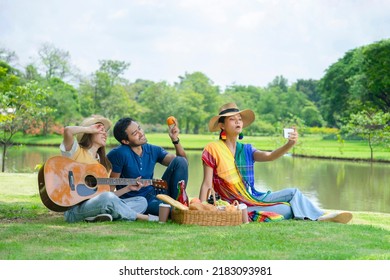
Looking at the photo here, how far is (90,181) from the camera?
18.7 ft

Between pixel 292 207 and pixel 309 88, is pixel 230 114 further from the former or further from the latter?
pixel 309 88

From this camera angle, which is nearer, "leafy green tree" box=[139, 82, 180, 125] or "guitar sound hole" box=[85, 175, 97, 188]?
"guitar sound hole" box=[85, 175, 97, 188]

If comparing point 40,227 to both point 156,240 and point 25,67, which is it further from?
point 25,67

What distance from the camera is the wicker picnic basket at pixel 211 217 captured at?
5.31 meters

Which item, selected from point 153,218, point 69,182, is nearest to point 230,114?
point 153,218

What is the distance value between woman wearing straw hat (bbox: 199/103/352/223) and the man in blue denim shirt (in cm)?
28

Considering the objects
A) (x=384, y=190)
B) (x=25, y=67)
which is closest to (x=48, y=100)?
(x=25, y=67)

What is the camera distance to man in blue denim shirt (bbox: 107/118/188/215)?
228 inches

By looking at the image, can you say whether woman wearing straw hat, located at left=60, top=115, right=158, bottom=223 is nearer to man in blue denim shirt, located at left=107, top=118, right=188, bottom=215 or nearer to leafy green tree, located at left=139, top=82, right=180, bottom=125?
man in blue denim shirt, located at left=107, top=118, right=188, bottom=215

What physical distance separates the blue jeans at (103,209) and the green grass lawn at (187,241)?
0.13 meters

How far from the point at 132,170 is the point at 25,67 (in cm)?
4207

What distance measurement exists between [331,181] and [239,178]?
435 inches

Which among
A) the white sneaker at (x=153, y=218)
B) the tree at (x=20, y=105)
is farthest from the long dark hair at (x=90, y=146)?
the tree at (x=20, y=105)

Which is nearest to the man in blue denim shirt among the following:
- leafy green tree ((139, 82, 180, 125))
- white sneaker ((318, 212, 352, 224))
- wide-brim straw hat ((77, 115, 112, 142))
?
wide-brim straw hat ((77, 115, 112, 142))
